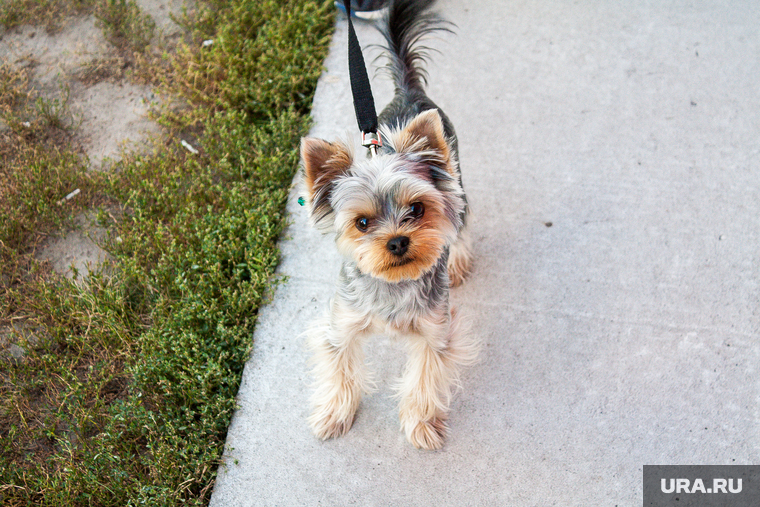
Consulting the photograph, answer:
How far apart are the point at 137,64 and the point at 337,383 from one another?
424 centimetres

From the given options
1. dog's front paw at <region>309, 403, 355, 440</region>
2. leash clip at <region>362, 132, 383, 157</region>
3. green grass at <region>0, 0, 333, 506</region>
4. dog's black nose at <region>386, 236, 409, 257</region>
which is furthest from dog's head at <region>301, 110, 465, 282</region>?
green grass at <region>0, 0, 333, 506</region>

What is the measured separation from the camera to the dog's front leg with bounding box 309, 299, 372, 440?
3453 millimetres

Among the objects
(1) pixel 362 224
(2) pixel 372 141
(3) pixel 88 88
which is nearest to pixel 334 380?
(1) pixel 362 224

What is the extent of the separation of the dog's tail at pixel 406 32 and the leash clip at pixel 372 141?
0.89m

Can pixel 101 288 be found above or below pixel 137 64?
below

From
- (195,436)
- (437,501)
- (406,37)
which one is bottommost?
(437,501)

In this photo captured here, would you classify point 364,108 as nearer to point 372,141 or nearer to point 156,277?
point 372,141

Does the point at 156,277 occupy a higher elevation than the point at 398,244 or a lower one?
lower

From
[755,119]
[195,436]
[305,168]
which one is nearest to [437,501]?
[195,436]

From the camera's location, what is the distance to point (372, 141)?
304 centimetres

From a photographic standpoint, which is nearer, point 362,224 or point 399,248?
point 399,248

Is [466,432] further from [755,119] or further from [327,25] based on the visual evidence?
[327,25]

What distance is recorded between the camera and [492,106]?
5.22 meters

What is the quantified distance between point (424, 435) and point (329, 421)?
0.58 m
